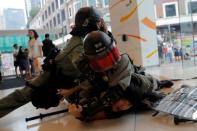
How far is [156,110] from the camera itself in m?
1.97

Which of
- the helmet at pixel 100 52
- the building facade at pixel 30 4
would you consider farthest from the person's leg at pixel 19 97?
the building facade at pixel 30 4

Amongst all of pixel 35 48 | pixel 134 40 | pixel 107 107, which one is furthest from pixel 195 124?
pixel 35 48

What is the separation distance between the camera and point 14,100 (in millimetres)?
2424

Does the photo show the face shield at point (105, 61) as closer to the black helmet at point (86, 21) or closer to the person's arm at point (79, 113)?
the person's arm at point (79, 113)

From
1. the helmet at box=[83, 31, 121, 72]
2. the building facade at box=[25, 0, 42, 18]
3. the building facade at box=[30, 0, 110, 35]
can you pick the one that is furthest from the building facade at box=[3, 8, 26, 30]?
the helmet at box=[83, 31, 121, 72]

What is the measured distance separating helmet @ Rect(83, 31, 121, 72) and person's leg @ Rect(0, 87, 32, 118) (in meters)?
0.79

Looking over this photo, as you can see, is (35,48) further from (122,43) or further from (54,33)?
(54,33)

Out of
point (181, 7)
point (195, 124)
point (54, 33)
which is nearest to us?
point (195, 124)

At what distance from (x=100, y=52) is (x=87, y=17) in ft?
1.99

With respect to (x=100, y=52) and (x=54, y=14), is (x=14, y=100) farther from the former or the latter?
(x=54, y=14)

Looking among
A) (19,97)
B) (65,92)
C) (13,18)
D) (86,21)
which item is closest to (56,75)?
(65,92)

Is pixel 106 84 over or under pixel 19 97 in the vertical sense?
over

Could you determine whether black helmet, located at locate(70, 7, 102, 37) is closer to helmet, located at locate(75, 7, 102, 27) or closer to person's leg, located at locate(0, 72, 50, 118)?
helmet, located at locate(75, 7, 102, 27)

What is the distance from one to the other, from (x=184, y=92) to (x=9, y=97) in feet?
4.70
